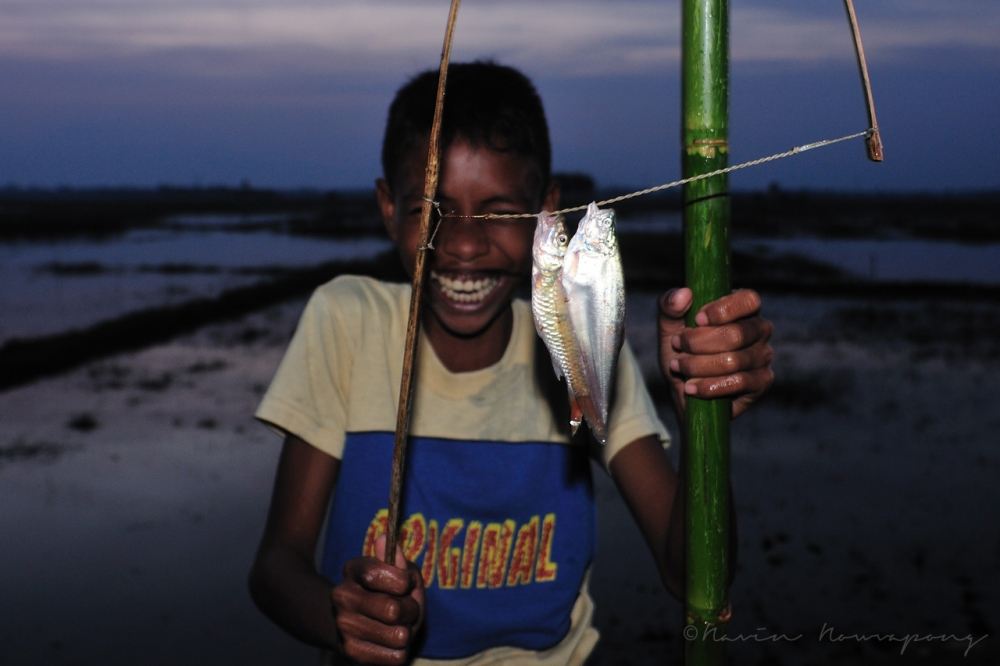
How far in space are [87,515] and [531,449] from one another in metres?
5.70

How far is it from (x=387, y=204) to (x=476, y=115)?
49 cm

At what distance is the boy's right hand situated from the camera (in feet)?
6.14

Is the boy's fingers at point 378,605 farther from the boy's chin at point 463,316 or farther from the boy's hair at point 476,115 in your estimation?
the boy's hair at point 476,115

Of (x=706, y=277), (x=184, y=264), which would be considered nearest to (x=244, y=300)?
(x=184, y=264)

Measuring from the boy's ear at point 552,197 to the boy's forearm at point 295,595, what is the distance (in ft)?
4.12

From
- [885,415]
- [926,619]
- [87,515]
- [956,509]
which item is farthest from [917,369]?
[87,515]

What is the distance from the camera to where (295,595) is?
2.57 meters

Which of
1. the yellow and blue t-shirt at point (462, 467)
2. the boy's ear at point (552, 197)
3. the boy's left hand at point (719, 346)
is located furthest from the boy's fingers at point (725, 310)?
the boy's ear at point (552, 197)

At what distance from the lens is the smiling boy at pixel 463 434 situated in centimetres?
261

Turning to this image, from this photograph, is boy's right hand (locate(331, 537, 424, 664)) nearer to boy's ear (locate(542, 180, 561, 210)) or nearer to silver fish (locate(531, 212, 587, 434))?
silver fish (locate(531, 212, 587, 434))

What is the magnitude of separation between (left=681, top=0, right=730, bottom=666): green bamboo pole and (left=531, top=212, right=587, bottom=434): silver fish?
1.13 ft

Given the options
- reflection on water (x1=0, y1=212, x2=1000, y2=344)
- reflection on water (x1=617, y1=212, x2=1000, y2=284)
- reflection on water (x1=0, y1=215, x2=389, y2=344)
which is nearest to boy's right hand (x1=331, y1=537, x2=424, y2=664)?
reflection on water (x1=0, y1=212, x2=1000, y2=344)

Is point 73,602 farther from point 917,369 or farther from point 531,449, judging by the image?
point 917,369

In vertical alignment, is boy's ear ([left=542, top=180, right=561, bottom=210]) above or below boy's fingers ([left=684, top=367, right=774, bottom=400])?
above
